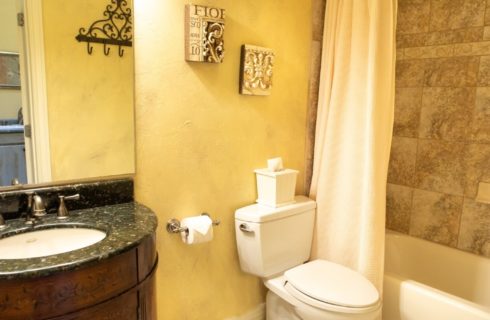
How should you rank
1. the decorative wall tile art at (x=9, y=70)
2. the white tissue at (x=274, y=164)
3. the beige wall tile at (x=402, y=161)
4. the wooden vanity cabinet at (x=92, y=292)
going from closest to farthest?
the wooden vanity cabinet at (x=92, y=292) → the decorative wall tile art at (x=9, y=70) → the white tissue at (x=274, y=164) → the beige wall tile at (x=402, y=161)

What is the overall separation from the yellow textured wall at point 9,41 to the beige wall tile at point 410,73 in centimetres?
221

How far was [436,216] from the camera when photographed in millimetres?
2289

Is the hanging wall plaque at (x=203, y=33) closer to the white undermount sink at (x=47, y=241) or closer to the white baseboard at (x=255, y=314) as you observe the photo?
the white undermount sink at (x=47, y=241)

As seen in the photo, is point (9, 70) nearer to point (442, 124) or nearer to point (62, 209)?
point (62, 209)

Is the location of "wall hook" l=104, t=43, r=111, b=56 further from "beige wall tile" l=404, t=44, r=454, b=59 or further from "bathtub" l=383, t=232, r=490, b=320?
"beige wall tile" l=404, t=44, r=454, b=59

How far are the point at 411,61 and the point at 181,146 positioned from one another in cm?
169

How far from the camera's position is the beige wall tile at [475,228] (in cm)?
209

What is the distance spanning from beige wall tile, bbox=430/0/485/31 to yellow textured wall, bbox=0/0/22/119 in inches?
89.0

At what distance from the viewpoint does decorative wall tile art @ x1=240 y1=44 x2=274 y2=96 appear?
5.88 ft

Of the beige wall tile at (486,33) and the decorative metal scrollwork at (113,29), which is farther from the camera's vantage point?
the beige wall tile at (486,33)

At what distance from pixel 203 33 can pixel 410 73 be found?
153 centimetres

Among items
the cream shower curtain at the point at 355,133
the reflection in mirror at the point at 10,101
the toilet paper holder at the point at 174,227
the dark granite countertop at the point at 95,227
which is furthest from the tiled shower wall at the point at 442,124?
the reflection in mirror at the point at 10,101

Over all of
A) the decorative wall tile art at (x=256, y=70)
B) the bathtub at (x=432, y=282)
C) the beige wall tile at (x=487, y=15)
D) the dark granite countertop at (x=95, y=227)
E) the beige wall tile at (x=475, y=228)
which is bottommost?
the bathtub at (x=432, y=282)

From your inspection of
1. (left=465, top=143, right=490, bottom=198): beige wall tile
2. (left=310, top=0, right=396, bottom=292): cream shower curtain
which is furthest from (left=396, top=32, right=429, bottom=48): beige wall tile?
(left=465, top=143, right=490, bottom=198): beige wall tile
